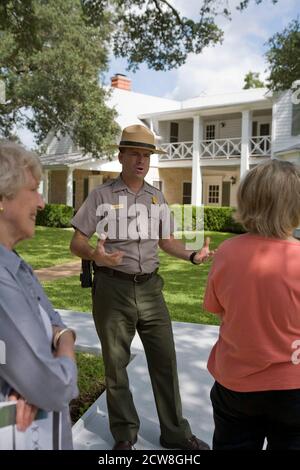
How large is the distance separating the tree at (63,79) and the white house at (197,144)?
3524 mm

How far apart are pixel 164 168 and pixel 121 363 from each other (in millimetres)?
24703

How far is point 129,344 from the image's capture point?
10.2ft

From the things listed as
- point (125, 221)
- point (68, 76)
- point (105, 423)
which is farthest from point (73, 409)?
point (68, 76)

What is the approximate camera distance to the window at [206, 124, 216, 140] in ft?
89.1

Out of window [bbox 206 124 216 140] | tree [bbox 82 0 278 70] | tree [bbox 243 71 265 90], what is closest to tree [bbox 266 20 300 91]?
tree [bbox 82 0 278 70]

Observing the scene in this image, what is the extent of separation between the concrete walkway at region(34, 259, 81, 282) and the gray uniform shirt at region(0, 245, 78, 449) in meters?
8.11

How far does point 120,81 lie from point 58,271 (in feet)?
A: 68.8

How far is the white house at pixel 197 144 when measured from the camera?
74.2ft

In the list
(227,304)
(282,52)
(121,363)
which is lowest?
(121,363)

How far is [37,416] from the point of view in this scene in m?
1.41

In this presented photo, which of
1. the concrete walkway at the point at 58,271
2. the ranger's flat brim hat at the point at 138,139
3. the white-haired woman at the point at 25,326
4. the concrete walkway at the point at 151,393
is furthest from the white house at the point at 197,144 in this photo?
the white-haired woman at the point at 25,326

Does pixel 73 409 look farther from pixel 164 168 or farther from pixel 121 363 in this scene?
pixel 164 168

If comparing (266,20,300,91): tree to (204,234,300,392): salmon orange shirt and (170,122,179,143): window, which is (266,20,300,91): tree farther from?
(170,122,179,143): window

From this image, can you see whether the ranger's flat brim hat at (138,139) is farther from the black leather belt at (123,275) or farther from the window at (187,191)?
the window at (187,191)
